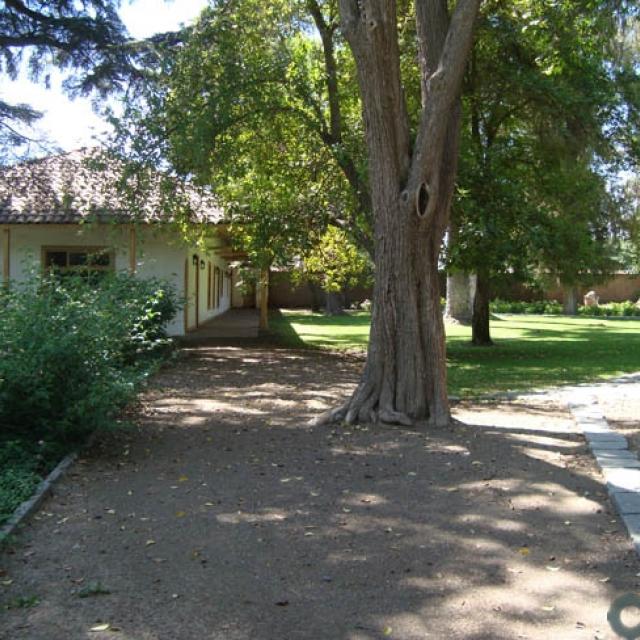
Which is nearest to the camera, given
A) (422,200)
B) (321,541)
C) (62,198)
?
(321,541)

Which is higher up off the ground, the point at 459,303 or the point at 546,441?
the point at 459,303

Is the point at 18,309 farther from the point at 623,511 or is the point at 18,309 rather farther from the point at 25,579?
the point at 623,511

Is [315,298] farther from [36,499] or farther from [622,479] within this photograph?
[36,499]

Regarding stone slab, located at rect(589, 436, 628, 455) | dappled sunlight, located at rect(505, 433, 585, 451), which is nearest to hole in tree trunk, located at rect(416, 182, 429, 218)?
dappled sunlight, located at rect(505, 433, 585, 451)

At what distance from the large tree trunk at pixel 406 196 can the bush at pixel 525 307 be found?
34296 mm

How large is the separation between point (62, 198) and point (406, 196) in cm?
969

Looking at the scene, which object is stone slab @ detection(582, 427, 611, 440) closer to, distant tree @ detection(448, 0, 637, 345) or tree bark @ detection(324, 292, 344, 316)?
distant tree @ detection(448, 0, 637, 345)

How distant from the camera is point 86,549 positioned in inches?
177

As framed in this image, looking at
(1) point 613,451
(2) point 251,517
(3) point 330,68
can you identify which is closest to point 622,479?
(1) point 613,451

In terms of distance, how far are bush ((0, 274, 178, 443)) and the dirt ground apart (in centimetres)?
51

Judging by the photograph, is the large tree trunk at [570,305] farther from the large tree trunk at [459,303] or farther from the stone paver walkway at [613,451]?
the stone paver walkway at [613,451]

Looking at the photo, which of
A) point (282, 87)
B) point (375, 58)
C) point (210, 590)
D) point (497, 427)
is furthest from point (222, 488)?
point (282, 87)

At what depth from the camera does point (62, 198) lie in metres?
15.2

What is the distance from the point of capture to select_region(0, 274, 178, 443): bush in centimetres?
624
